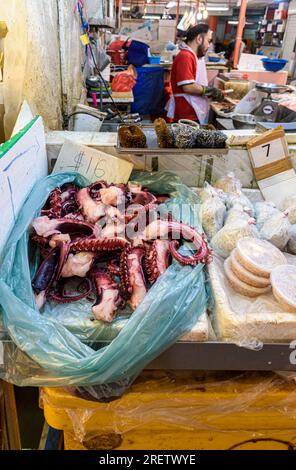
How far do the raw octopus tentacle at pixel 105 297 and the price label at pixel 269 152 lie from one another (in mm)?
1397

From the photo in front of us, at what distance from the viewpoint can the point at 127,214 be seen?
6.15 ft

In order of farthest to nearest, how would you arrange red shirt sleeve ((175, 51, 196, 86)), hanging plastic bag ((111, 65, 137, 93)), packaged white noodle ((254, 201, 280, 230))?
1. hanging plastic bag ((111, 65, 137, 93))
2. red shirt sleeve ((175, 51, 196, 86))
3. packaged white noodle ((254, 201, 280, 230))

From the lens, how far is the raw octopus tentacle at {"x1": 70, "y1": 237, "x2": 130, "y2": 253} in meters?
1.61

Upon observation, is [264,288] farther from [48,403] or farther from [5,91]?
[5,91]

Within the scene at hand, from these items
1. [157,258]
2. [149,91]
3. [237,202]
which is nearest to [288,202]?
[237,202]

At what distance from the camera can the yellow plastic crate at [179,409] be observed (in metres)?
1.44

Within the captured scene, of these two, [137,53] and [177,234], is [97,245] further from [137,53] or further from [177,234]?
[137,53]

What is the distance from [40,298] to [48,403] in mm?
439

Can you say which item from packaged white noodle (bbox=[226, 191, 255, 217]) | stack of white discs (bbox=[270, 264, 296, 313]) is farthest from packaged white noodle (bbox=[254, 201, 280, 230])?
stack of white discs (bbox=[270, 264, 296, 313])

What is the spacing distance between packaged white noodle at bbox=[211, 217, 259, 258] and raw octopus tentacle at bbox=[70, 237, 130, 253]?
0.49m

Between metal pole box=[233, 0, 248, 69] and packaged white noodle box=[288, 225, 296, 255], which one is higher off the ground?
metal pole box=[233, 0, 248, 69]

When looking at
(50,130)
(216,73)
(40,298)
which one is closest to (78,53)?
(50,130)

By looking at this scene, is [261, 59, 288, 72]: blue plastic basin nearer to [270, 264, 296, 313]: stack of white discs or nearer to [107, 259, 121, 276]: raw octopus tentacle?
[270, 264, 296, 313]: stack of white discs

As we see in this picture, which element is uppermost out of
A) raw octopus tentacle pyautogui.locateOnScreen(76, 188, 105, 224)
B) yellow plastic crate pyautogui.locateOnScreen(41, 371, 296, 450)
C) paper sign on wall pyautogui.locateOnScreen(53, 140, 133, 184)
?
paper sign on wall pyautogui.locateOnScreen(53, 140, 133, 184)
